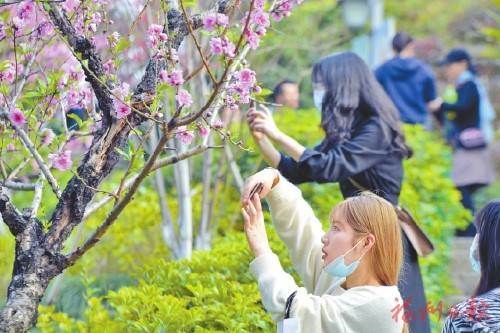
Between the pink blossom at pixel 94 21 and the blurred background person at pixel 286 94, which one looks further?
the blurred background person at pixel 286 94

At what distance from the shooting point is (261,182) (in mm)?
3262

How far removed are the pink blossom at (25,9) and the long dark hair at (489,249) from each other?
4.81 feet

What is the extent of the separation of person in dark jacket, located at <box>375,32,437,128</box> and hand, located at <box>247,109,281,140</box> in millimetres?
5066

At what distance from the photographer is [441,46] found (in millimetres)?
19547

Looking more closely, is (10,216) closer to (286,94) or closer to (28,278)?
(28,278)

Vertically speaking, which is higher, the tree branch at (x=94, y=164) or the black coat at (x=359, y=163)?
the tree branch at (x=94, y=164)

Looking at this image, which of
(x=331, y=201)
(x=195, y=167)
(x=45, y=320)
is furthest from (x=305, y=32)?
(x=45, y=320)

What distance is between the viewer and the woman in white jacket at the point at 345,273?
282 centimetres

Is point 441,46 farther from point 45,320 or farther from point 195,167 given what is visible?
point 45,320

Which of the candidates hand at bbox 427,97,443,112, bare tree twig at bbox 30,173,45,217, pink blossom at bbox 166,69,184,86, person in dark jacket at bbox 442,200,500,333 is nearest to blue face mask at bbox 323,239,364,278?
person in dark jacket at bbox 442,200,500,333

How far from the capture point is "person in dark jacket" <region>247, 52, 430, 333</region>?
418 centimetres

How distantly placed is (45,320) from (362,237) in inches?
70.9

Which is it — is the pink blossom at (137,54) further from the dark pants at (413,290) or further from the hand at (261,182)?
the hand at (261,182)

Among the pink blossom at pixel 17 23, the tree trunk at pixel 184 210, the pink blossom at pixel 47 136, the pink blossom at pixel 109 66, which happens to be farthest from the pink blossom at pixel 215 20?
the tree trunk at pixel 184 210
